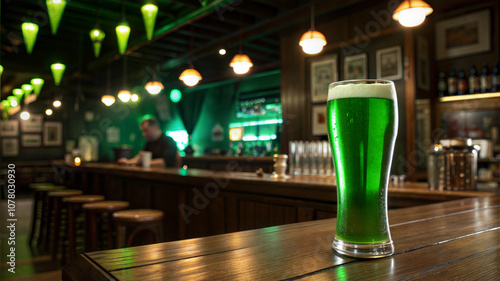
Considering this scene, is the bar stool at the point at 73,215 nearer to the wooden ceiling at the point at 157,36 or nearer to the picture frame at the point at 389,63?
the wooden ceiling at the point at 157,36

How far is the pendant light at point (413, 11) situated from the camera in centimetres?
292

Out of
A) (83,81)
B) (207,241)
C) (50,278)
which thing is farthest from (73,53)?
(207,241)

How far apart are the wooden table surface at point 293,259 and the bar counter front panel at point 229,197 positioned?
151cm

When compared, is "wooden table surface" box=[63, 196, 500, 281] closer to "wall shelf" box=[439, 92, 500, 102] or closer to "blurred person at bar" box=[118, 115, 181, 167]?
"wall shelf" box=[439, 92, 500, 102]

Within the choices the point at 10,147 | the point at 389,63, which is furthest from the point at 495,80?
the point at 10,147

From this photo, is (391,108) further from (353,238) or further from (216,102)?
(216,102)

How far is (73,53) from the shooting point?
926 centimetres

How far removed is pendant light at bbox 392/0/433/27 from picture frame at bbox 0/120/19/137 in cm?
1157

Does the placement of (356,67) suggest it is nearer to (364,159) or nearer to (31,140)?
(364,159)

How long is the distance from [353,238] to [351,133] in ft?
0.63

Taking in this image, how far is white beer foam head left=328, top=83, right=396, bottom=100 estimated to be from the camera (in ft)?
2.25

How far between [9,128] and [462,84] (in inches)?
468

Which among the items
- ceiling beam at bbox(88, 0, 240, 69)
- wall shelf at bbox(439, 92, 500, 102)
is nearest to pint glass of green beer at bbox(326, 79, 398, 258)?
ceiling beam at bbox(88, 0, 240, 69)

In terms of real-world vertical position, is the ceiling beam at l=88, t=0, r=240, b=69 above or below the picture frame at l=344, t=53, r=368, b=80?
above
